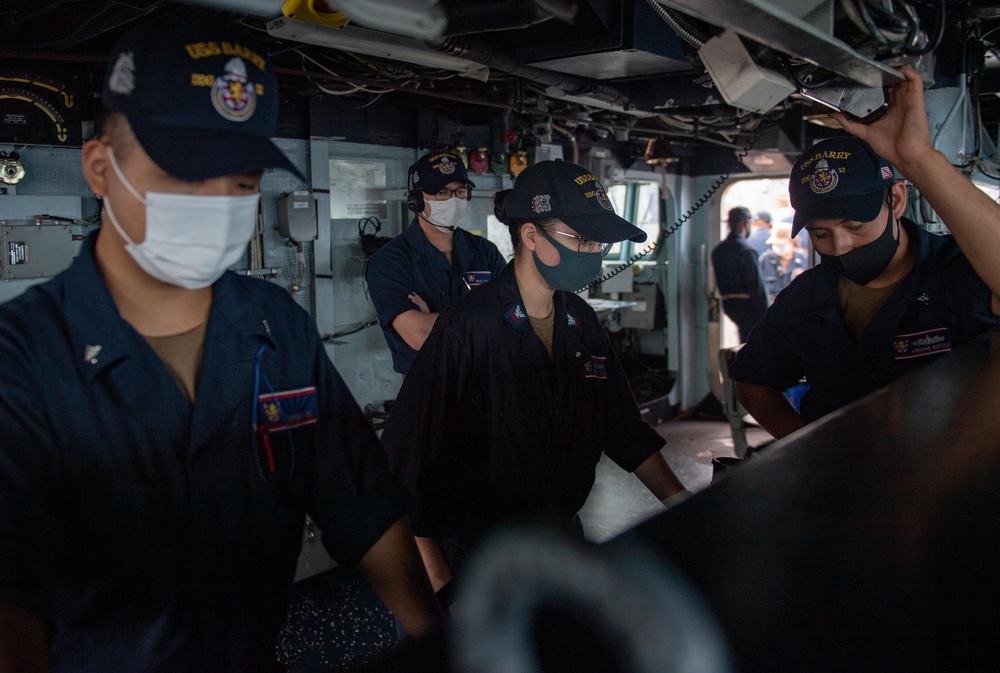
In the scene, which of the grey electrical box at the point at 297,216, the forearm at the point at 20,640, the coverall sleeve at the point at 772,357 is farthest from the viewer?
the grey electrical box at the point at 297,216

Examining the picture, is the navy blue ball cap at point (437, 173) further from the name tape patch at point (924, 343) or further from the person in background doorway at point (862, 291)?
the name tape patch at point (924, 343)

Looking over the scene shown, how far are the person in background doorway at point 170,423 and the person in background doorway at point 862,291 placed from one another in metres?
1.50

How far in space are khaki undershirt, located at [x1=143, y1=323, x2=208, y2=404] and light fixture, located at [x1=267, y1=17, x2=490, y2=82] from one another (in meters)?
1.43

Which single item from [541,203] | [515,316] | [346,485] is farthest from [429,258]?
[346,485]

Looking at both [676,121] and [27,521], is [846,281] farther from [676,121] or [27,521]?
[676,121]

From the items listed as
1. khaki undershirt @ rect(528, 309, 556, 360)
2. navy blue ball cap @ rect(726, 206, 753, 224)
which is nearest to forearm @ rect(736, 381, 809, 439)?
khaki undershirt @ rect(528, 309, 556, 360)

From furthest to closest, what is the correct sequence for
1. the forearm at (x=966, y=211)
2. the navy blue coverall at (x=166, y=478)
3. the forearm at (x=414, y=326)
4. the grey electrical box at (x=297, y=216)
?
the grey electrical box at (x=297, y=216) → the forearm at (x=414, y=326) → the forearm at (x=966, y=211) → the navy blue coverall at (x=166, y=478)

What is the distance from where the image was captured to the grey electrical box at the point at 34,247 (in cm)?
357

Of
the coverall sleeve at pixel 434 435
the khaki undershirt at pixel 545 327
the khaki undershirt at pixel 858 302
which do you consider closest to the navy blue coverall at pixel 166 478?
the coverall sleeve at pixel 434 435

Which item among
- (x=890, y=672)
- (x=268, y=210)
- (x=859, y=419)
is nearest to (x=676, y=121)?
(x=268, y=210)

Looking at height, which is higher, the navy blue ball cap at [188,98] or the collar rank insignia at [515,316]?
the navy blue ball cap at [188,98]

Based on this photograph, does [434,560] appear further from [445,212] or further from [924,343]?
[445,212]

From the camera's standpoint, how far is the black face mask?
228 cm

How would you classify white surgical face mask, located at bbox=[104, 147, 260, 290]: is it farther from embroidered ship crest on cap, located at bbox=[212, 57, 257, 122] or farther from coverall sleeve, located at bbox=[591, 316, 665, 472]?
coverall sleeve, located at bbox=[591, 316, 665, 472]
